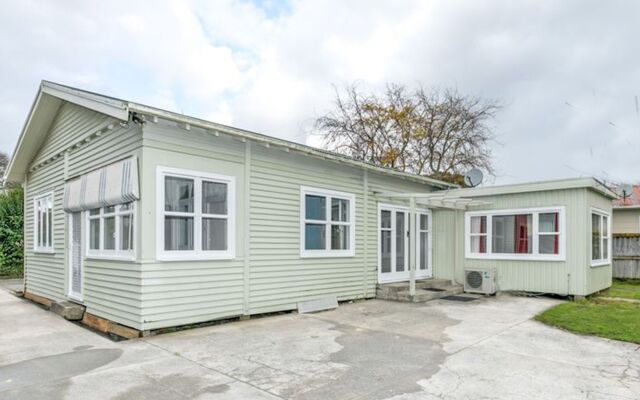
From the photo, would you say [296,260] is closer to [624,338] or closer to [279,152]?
[279,152]

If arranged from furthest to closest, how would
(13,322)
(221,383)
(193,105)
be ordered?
(193,105) → (13,322) → (221,383)

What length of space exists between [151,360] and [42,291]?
681cm

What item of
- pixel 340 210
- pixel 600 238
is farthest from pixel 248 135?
pixel 600 238

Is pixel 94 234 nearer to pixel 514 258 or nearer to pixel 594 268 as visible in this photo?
pixel 514 258

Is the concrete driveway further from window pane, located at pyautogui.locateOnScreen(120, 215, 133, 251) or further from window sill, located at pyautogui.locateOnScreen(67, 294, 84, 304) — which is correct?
window pane, located at pyautogui.locateOnScreen(120, 215, 133, 251)

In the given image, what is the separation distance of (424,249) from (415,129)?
38.8 ft

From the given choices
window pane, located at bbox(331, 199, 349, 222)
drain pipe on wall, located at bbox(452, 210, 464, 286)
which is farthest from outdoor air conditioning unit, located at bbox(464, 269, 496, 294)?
window pane, located at bbox(331, 199, 349, 222)

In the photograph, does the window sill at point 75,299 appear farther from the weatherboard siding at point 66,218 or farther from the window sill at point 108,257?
the window sill at point 108,257

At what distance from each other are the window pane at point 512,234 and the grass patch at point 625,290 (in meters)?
2.36

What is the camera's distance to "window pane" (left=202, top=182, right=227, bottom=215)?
642 cm

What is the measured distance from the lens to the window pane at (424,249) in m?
10.8

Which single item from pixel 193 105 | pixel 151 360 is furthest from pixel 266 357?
pixel 193 105

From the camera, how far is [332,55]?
622 inches

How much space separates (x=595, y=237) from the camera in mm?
9547
